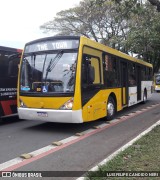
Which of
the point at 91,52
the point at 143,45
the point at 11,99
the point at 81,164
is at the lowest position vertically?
the point at 81,164

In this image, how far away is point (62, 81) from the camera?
29.2 feet

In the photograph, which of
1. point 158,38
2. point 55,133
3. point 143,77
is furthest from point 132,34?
point 55,133

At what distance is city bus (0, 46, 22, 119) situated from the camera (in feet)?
35.0

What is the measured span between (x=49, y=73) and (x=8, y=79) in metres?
2.50

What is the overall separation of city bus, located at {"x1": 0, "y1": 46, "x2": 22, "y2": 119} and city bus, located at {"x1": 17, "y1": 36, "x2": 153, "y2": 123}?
4.17ft

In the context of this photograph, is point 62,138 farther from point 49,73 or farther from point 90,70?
point 90,70

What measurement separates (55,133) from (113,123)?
8.70 ft

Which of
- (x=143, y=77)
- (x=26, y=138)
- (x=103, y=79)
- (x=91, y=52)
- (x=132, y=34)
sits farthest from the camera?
(x=132, y=34)

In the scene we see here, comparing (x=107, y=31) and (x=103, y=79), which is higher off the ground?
(x=107, y=31)

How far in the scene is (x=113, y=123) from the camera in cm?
1095

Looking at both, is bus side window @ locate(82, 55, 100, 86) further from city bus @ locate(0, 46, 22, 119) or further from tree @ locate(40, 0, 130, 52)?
tree @ locate(40, 0, 130, 52)

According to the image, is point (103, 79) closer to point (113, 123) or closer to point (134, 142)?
point (113, 123)

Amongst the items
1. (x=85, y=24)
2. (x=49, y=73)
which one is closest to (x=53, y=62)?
(x=49, y=73)

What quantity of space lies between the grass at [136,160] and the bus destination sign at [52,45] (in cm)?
357
